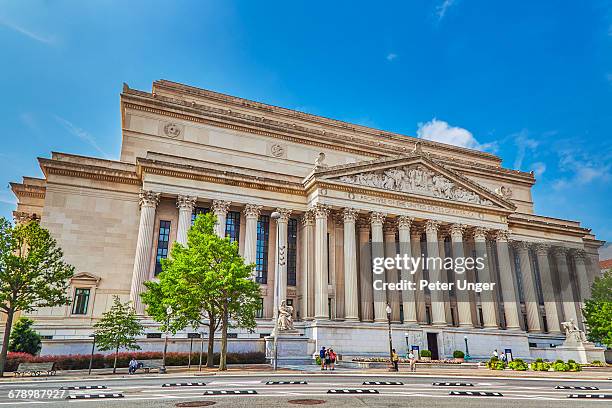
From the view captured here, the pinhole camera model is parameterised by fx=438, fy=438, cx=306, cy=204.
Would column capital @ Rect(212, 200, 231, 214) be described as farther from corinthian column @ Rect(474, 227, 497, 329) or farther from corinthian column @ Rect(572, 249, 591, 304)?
corinthian column @ Rect(572, 249, 591, 304)

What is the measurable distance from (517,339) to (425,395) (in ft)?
118

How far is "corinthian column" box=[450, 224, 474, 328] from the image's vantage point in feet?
147

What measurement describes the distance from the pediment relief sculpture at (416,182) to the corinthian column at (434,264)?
357 cm

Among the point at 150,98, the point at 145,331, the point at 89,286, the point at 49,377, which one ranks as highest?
the point at 150,98

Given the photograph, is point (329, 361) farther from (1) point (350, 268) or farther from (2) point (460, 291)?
(2) point (460, 291)

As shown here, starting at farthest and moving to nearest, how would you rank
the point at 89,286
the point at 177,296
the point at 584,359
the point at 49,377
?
the point at 584,359 → the point at 89,286 → the point at 177,296 → the point at 49,377

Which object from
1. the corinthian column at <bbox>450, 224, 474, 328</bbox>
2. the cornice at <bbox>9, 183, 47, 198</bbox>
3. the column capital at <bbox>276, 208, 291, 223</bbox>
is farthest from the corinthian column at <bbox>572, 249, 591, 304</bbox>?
the cornice at <bbox>9, 183, 47, 198</bbox>

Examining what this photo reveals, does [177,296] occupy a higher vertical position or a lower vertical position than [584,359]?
higher

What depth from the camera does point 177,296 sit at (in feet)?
96.3

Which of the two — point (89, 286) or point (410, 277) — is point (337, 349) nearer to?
point (410, 277)

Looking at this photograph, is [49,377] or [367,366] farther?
[367,366]

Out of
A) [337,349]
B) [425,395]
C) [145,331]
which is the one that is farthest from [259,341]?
[425,395]

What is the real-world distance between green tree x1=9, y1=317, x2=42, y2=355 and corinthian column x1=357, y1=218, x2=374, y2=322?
2746 centimetres

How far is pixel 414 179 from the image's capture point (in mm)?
46938
